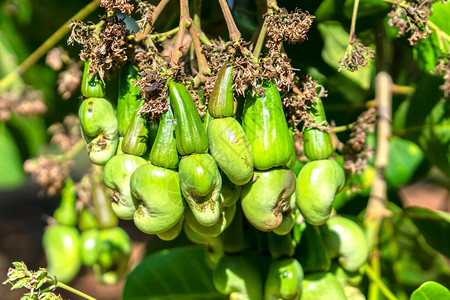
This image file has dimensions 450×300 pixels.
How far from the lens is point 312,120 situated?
974mm

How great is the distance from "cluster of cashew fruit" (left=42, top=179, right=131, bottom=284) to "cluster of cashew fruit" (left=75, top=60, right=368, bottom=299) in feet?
2.01

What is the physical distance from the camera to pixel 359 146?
1.13m

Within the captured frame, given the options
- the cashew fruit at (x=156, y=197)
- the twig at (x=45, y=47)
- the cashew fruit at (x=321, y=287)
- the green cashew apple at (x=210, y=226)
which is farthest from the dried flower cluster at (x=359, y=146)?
the twig at (x=45, y=47)

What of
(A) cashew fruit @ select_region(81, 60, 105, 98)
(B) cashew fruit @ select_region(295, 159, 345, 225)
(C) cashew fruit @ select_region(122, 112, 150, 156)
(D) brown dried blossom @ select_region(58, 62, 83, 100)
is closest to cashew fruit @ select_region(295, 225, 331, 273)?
(B) cashew fruit @ select_region(295, 159, 345, 225)

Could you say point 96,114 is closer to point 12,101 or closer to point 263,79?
point 263,79

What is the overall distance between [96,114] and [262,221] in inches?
13.5

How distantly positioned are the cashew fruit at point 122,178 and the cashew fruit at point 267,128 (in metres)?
0.20

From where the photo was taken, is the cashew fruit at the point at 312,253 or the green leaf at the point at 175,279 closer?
the cashew fruit at the point at 312,253

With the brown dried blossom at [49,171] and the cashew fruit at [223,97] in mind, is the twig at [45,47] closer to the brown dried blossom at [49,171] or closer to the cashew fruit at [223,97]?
the brown dried blossom at [49,171]

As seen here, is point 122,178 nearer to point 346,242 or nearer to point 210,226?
point 210,226

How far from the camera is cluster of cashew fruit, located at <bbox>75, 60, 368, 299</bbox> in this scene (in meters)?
0.84

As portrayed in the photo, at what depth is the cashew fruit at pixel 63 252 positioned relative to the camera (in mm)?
1608

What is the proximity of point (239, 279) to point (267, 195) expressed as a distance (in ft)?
0.87

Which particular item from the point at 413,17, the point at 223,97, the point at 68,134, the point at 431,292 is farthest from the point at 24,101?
the point at 431,292
